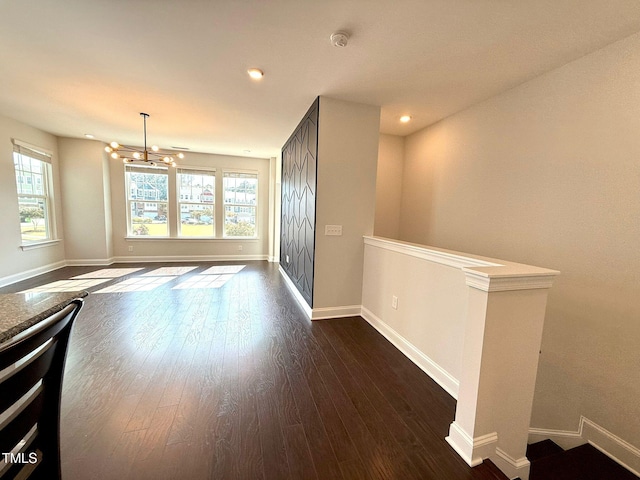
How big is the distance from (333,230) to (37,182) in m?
5.93

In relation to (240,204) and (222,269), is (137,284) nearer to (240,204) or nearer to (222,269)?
(222,269)

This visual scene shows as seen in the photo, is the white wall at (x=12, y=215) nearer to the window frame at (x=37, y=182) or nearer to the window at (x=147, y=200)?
the window frame at (x=37, y=182)

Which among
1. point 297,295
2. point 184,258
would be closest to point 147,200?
point 184,258

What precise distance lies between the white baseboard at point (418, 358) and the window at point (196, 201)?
16.9ft

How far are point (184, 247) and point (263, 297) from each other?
3657 mm

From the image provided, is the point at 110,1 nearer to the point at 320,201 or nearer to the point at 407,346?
the point at 320,201

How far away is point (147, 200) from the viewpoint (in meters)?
6.12

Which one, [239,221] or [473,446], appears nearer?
[473,446]

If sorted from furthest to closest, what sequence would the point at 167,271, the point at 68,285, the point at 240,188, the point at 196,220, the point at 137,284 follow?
the point at 240,188 → the point at 196,220 → the point at 167,271 → the point at 137,284 → the point at 68,285

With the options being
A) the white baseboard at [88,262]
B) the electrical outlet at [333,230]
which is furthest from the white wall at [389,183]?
the white baseboard at [88,262]

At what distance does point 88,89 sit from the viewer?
3.02m

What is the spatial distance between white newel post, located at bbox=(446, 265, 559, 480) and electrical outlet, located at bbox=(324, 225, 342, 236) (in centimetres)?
190

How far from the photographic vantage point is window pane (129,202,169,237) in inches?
241

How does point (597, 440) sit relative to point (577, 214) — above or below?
below
